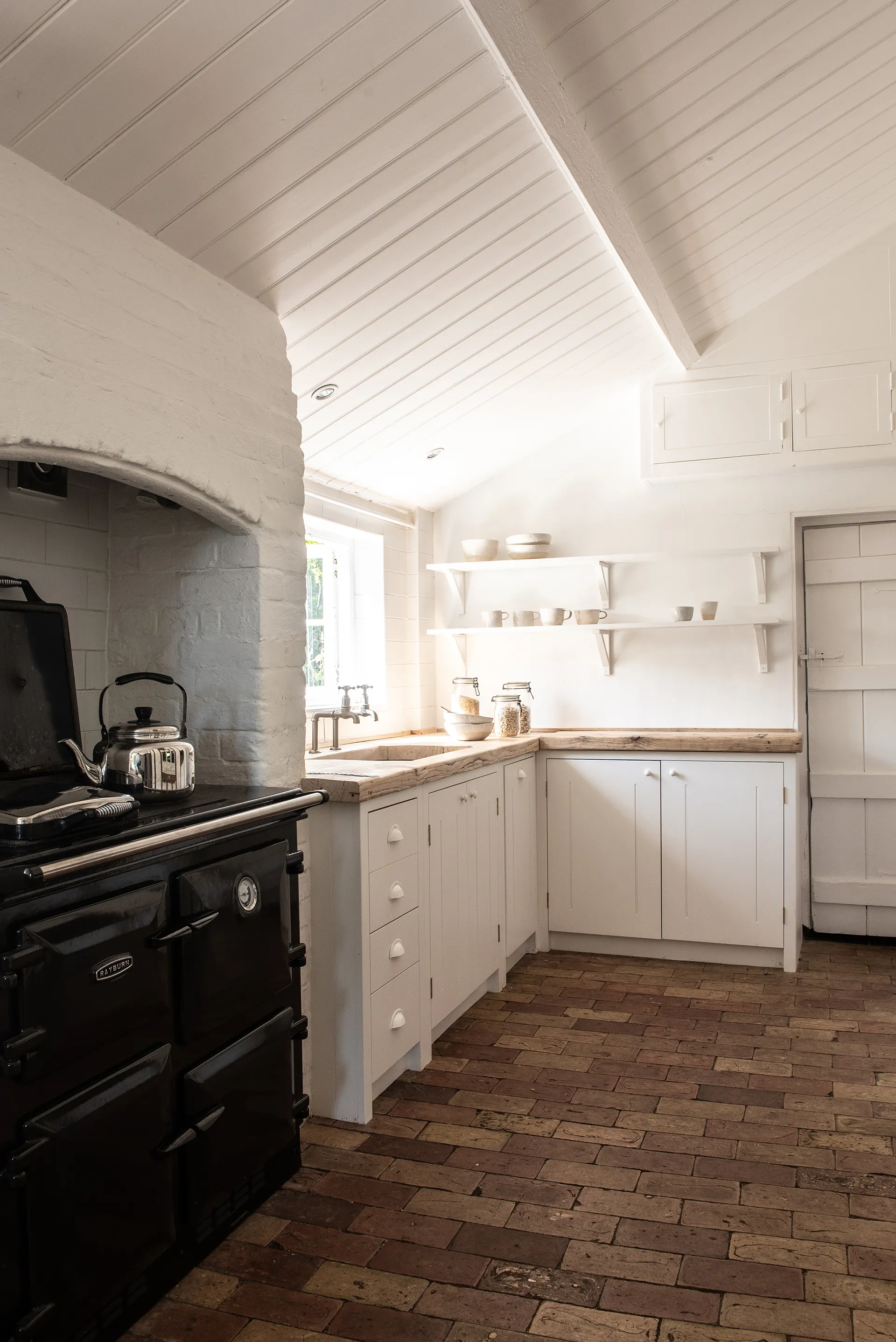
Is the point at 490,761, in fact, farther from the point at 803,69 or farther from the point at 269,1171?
the point at 803,69

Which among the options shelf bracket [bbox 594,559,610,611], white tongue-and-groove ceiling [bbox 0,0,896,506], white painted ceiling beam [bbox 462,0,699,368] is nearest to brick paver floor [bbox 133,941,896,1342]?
shelf bracket [bbox 594,559,610,611]

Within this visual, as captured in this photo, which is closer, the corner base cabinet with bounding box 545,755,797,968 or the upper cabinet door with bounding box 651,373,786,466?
the corner base cabinet with bounding box 545,755,797,968

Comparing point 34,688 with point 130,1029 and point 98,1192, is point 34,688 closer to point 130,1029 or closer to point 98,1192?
point 130,1029

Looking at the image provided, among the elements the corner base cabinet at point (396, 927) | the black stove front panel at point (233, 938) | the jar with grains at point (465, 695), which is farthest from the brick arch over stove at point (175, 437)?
the jar with grains at point (465, 695)

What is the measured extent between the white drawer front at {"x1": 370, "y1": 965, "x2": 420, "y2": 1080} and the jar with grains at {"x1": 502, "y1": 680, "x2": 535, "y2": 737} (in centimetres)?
162

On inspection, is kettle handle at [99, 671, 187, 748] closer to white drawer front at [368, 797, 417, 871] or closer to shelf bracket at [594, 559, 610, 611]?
white drawer front at [368, 797, 417, 871]

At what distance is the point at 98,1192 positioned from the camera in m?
Answer: 1.77

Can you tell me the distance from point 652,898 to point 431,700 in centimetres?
148

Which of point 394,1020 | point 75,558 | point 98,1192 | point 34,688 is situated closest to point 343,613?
point 75,558

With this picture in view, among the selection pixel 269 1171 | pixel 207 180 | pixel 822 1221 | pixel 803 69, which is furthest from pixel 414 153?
pixel 822 1221

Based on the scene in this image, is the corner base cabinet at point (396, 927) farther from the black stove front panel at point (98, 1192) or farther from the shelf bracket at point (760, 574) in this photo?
the shelf bracket at point (760, 574)

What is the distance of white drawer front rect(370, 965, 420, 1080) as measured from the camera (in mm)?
2842

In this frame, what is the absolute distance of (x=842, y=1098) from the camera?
9.59 ft

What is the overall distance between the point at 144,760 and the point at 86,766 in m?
0.13
